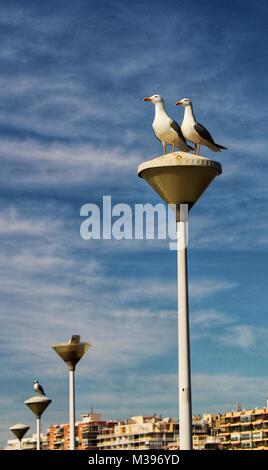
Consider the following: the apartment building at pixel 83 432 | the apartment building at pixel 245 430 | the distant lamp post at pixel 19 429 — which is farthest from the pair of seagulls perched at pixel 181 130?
the apartment building at pixel 83 432

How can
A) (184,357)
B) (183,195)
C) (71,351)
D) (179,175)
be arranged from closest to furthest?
(184,357)
(179,175)
(183,195)
(71,351)

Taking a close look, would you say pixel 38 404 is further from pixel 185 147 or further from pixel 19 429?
pixel 185 147

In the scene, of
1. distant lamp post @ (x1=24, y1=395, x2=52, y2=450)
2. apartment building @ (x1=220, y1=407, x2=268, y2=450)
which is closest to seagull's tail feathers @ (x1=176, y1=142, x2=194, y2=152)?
distant lamp post @ (x1=24, y1=395, x2=52, y2=450)

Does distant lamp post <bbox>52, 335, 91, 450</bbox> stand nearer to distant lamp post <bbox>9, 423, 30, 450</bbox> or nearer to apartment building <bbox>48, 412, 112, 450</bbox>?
distant lamp post <bbox>9, 423, 30, 450</bbox>

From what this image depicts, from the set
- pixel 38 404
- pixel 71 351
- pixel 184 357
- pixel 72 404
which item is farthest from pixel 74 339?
pixel 184 357

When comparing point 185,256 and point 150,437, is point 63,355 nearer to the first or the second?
point 185,256

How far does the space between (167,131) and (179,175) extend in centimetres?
138

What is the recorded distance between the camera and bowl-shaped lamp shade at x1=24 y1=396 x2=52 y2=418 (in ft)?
123

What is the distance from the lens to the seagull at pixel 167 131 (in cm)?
1642

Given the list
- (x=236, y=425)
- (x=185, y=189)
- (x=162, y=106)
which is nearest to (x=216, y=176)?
(x=185, y=189)

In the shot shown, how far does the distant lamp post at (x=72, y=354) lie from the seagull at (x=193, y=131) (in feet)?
38.0

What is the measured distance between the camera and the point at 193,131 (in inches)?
658
